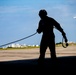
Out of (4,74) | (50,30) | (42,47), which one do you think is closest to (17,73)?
(4,74)

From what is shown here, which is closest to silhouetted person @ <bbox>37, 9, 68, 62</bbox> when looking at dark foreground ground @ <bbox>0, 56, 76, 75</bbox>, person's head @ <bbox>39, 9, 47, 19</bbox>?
person's head @ <bbox>39, 9, 47, 19</bbox>

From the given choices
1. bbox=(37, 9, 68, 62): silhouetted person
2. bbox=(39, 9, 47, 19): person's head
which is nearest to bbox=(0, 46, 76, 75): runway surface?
bbox=(37, 9, 68, 62): silhouetted person

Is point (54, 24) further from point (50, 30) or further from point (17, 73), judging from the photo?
point (17, 73)

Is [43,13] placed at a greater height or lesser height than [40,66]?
greater

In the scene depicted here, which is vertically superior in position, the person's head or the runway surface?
the person's head

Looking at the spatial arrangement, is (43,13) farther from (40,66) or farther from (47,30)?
(40,66)

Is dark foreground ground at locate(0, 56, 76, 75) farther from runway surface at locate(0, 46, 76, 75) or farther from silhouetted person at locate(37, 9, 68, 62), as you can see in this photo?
silhouetted person at locate(37, 9, 68, 62)

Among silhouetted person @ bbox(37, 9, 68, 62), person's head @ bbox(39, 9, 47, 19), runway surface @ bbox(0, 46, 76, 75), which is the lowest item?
runway surface @ bbox(0, 46, 76, 75)

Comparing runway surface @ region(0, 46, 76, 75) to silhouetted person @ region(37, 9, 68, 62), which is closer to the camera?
silhouetted person @ region(37, 9, 68, 62)

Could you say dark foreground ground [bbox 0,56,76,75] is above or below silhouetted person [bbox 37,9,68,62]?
below

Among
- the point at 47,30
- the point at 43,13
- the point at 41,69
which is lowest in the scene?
the point at 41,69

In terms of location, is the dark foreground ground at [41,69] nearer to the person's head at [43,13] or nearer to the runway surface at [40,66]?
the runway surface at [40,66]

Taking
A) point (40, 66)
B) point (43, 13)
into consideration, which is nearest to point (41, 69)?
point (40, 66)

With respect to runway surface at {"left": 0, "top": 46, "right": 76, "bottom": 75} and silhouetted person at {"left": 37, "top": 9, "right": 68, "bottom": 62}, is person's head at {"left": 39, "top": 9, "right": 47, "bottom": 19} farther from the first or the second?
runway surface at {"left": 0, "top": 46, "right": 76, "bottom": 75}
